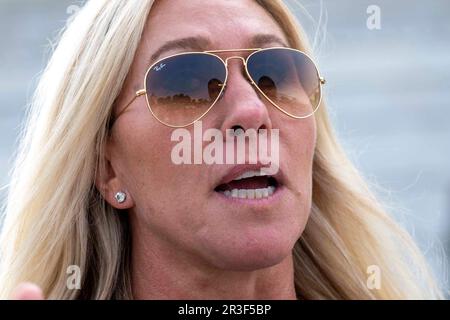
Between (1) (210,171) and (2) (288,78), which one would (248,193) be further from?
(2) (288,78)

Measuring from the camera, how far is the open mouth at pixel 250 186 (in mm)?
2184

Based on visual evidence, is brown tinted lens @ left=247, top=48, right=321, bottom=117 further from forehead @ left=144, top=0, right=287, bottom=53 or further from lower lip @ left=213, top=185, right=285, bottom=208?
lower lip @ left=213, top=185, right=285, bottom=208

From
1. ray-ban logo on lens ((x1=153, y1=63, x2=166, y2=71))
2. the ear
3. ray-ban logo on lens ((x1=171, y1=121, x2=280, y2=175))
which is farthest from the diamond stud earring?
ray-ban logo on lens ((x1=153, y1=63, x2=166, y2=71))

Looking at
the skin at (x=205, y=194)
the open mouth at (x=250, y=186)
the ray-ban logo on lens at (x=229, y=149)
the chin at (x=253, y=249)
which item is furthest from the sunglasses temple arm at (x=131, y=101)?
the chin at (x=253, y=249)

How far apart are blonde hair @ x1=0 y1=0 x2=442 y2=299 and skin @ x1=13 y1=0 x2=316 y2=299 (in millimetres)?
54

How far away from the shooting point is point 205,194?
2.19m

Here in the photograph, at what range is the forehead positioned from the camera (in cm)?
233

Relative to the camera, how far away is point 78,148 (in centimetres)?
238

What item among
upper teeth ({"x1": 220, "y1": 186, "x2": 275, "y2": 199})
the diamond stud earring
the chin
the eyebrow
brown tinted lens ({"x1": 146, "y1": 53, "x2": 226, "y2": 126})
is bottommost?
the chin

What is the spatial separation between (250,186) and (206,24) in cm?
44

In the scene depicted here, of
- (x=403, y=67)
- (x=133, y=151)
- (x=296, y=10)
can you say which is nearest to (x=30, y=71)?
(x=403, y=67)

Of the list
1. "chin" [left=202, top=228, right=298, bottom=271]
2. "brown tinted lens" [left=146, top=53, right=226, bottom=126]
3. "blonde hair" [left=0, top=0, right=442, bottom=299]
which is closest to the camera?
"chin" [left=202, top=228, right=298, bottom=271]

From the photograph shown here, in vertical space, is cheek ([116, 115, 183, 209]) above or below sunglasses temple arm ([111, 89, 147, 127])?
below
